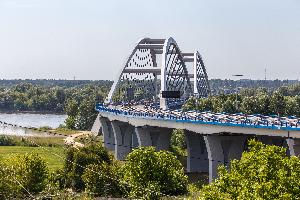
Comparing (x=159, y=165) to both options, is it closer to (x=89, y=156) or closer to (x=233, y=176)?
(x=89, y=156)

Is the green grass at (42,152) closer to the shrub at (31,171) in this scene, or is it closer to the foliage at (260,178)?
the shrub at (31,171)

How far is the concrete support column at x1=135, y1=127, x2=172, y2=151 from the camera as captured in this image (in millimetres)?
98250

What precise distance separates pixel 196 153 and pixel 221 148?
1806 centimetres

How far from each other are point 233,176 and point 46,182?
29267 millimetres

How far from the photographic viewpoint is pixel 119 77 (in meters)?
132

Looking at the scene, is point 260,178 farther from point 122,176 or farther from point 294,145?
point 294,145

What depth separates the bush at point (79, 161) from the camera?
62.5 m

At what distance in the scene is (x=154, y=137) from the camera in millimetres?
100562

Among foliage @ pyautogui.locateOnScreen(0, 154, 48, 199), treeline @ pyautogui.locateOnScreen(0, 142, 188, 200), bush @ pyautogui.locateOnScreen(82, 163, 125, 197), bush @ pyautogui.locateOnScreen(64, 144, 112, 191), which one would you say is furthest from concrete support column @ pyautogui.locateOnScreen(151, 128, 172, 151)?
foliage @ pyautogui.locateOnScreen(0, 154, 48, 199)

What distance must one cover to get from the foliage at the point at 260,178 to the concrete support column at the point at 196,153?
5778 centimetres

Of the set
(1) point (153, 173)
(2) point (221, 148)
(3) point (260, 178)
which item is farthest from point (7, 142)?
(3) point (260, 178)

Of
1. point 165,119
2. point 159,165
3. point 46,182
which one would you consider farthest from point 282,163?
point 165,119

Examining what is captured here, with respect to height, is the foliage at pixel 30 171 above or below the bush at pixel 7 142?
above

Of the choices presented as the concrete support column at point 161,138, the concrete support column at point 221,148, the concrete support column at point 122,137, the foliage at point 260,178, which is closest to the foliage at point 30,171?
the foliage at point 260,178
